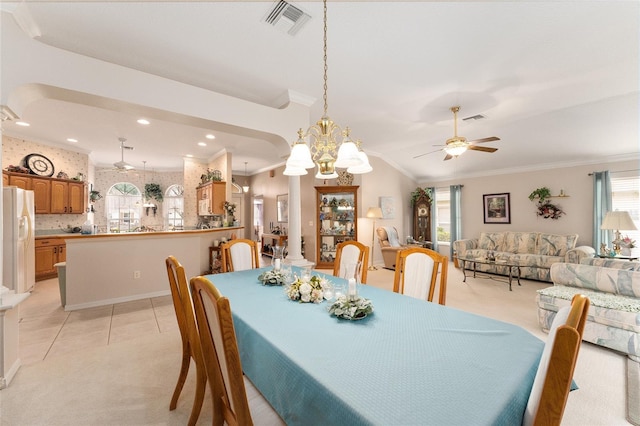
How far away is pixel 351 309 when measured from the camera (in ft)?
4.88

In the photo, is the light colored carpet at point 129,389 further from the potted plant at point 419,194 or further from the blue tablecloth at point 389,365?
the potted plant at point 419,194

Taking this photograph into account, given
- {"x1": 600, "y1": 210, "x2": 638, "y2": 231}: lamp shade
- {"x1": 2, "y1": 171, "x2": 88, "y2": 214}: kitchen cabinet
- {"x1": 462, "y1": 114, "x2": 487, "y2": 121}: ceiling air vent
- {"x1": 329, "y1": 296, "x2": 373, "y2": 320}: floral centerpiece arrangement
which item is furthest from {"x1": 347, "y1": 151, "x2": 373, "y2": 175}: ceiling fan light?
{"x1": 2, "y1": 171, "x2": 88, "y2": 214}: kitchen cabinet

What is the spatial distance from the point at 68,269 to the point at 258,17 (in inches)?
163

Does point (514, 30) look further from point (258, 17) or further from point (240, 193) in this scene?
point (240, 193)

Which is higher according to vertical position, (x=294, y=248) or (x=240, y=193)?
(x=240, y=193)

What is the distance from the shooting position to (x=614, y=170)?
5234mm

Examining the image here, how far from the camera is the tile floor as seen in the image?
8.96ft

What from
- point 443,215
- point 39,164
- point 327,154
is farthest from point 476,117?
point 39,164

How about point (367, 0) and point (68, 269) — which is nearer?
point (367, 0)

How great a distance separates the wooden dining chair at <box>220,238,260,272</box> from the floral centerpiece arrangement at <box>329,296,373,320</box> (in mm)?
1718

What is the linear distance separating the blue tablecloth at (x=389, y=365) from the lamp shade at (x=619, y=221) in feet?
15.8

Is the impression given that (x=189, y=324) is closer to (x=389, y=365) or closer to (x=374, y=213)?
(x=389, y=365)

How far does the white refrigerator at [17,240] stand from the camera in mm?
3584

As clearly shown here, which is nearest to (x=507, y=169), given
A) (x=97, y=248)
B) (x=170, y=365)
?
(x=170, y=365)
